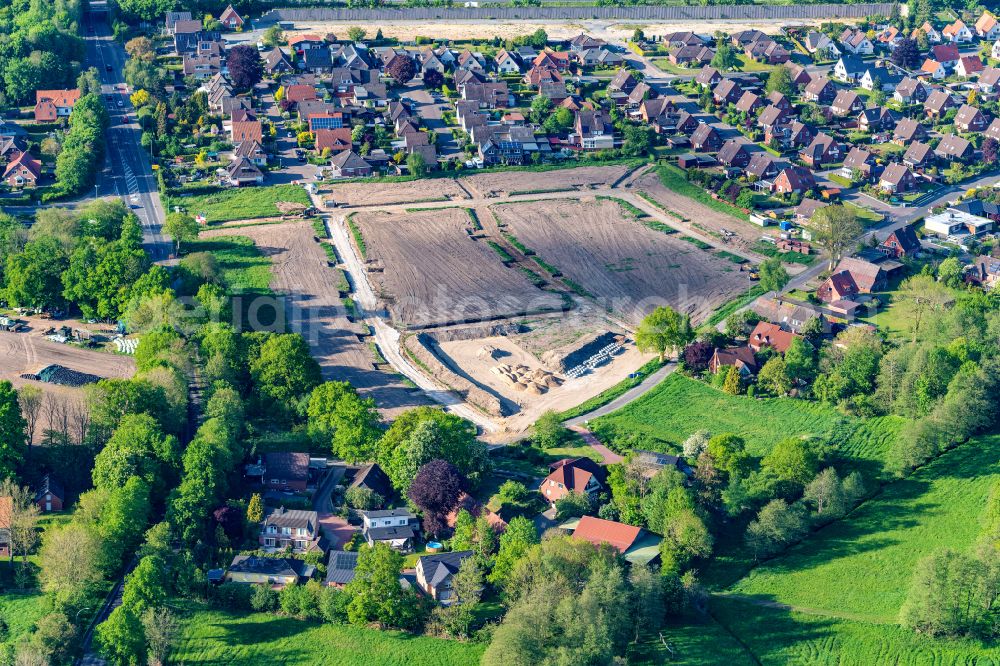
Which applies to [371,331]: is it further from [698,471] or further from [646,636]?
[646,636]

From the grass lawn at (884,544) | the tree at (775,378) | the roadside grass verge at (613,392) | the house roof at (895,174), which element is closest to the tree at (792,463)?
the grass lawn at (884,544)

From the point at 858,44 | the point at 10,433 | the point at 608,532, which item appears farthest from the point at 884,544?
the point at 858,44

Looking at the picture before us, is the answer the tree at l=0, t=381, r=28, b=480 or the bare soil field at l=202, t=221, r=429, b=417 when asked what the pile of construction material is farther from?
the tree at l=0, t=381, r=28, b=480

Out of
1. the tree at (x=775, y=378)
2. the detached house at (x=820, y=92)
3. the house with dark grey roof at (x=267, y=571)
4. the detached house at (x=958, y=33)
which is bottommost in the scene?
the house with dark grey roof at (x=267, y=571)

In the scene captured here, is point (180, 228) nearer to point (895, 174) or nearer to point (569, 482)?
point (569, 482)

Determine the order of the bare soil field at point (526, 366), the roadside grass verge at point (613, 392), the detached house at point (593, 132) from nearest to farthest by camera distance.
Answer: the roadside grass verge at point (613, 392)
the bare soil field at point (526, 366)
the detached house at point (593, 132)

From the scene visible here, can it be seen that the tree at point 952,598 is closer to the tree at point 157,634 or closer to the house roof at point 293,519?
the house roof at point 293,519
